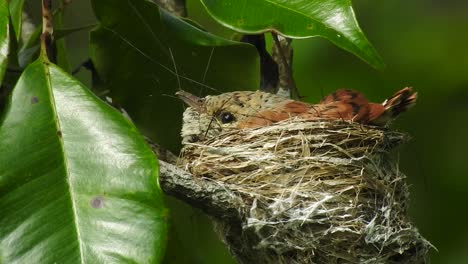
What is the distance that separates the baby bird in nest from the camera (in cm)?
305

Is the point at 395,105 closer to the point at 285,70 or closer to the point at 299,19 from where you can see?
the point at 285,70

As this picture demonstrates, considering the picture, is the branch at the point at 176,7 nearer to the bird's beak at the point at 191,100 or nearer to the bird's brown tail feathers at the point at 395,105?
the bird's beak at the point at 191,100

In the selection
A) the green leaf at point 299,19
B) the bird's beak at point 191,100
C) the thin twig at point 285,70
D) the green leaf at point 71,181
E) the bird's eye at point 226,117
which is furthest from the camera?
the bird's eye at point 226,117

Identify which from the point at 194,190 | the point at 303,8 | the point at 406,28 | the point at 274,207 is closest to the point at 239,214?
the point at 274,207

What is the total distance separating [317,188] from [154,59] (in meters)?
0.70

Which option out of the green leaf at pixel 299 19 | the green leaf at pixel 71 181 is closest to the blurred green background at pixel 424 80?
the green leaf at pixel 299 19

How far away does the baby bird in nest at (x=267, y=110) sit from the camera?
3.05m

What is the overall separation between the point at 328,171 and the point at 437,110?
1.70 m

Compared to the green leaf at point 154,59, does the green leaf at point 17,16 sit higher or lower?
higher

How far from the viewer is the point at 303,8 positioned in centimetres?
239

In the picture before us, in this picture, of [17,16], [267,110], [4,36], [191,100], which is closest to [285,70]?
[267,110]

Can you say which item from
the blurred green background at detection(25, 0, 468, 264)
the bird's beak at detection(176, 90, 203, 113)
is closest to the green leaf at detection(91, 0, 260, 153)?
the bird's beak at detection(176, 90, 203, 113)

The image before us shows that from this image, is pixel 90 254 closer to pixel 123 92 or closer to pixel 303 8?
pixel 303 8

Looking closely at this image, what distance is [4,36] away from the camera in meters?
2.21
